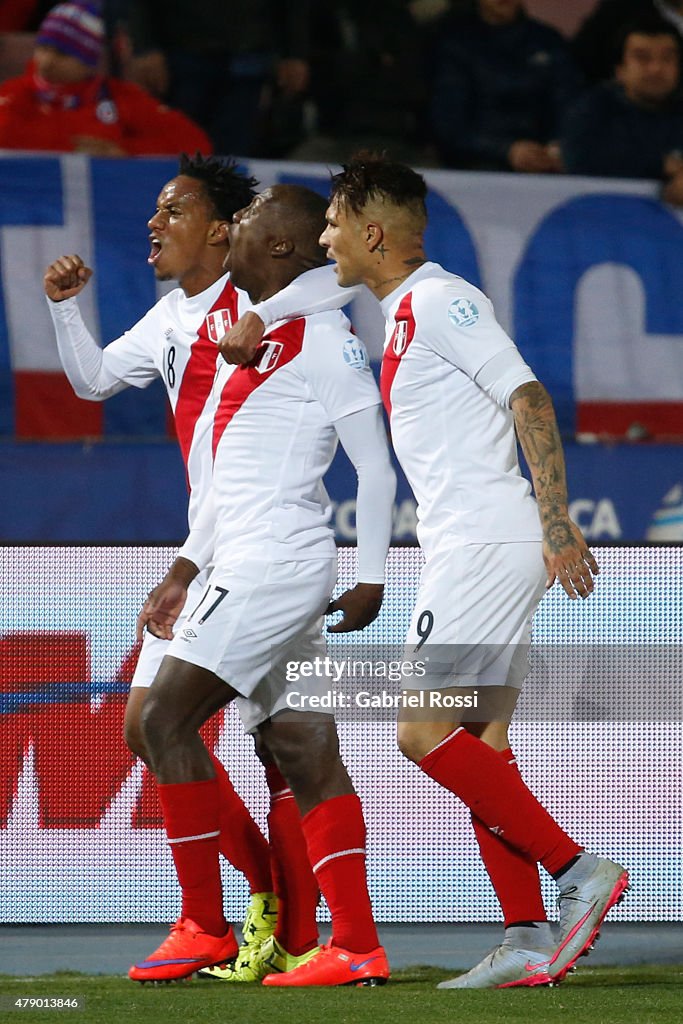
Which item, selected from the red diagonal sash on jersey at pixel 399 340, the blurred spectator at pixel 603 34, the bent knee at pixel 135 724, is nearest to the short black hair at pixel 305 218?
the red diagonal sash on jersey at pixel 399 340

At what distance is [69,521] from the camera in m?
6.14

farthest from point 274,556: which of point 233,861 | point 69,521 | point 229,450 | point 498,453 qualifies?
point 69,521

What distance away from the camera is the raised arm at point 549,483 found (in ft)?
11.1

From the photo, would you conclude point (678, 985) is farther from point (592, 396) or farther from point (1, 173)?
point (1, 173)

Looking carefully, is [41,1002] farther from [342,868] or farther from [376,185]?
[376,185]

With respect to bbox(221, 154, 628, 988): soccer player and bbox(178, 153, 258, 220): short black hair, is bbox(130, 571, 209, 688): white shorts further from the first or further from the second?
bbox(178, 153, 258, 220): short black hair

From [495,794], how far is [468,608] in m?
0.39

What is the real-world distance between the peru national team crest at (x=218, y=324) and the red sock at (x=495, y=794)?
44.7 inches

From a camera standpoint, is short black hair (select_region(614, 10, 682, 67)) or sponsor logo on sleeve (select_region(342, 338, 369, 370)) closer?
sponsor logo on sleeve (select_region(342, 338, 369, 370))

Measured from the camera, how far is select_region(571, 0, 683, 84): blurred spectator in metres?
8.71

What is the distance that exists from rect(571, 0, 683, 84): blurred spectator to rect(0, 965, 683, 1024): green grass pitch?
19.4 ft

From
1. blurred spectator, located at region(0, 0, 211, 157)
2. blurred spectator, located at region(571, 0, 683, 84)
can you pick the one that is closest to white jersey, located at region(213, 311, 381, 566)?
blurred spectator, located at region(0, 0, 211, 157)

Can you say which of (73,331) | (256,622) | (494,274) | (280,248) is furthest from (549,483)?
(494,274)

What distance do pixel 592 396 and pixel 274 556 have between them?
12.0ft
